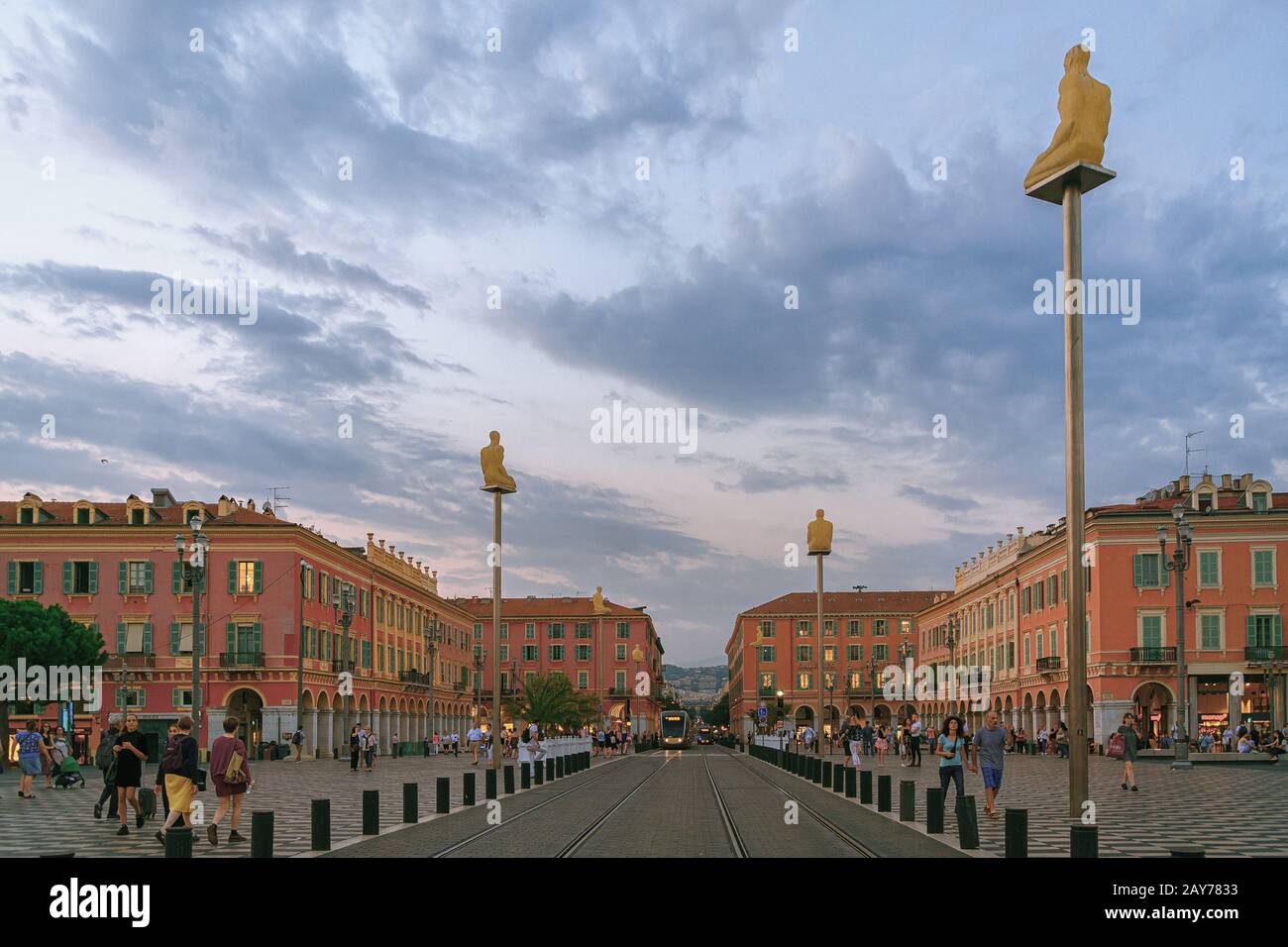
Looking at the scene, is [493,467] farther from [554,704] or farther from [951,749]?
[554,704]

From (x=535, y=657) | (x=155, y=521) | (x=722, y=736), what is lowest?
(x=722, y=736)

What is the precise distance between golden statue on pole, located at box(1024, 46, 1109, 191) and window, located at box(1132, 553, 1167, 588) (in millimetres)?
51856

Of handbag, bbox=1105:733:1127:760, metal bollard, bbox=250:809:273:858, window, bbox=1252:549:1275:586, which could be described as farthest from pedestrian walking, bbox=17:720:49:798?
window, bbox=1252:549:1275:586

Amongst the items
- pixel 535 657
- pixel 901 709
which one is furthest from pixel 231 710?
pixel 901 709

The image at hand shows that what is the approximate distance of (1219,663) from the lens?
60750 mm

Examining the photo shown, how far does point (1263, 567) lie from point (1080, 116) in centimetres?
5391

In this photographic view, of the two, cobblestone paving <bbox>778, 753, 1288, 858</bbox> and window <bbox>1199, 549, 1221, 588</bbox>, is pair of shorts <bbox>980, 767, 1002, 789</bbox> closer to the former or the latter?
cobblestone paving <bbox>778, 753, 1288, 858</bbox>

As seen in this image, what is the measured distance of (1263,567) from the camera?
202ft

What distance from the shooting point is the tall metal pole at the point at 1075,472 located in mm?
13977
